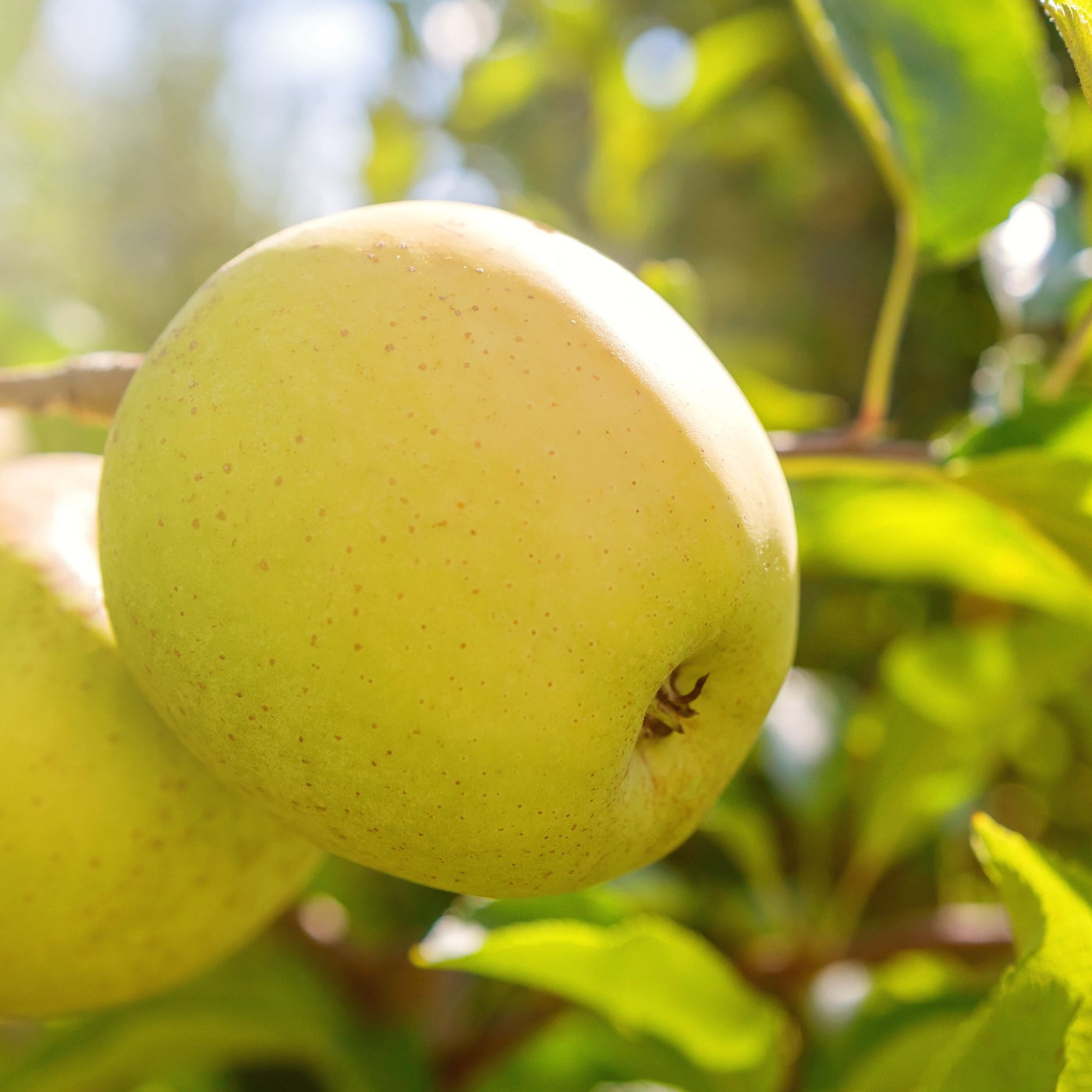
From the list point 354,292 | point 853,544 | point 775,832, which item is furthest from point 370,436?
point 775,832

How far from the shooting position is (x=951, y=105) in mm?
648

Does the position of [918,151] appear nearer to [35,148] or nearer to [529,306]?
[529,306]

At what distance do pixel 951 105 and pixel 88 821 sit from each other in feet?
2.07

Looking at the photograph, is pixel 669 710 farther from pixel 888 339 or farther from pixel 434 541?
pixel 888 339

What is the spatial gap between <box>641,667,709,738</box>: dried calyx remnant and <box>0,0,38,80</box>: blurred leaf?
48.1 inches

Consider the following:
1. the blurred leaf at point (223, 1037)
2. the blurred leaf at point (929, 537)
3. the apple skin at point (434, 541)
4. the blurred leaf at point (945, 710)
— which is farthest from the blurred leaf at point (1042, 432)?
the blurred leaf at point (223, 1037)

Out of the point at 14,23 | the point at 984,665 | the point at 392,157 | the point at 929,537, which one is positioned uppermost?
the point at 14,23

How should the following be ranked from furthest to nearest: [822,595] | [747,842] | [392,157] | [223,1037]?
[392,157] → [822,595] → [747,842] → [223,1037]

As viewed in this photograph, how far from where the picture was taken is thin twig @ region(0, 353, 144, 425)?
0.51 metres

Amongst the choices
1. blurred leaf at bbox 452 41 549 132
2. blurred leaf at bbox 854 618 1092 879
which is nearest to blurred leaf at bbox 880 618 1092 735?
blurred leaf at bbox 854 618 1092 879

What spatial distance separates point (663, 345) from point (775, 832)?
0.99 meters

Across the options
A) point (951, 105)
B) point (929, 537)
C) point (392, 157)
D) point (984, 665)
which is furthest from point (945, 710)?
point (392, 157)

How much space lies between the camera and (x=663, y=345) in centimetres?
41

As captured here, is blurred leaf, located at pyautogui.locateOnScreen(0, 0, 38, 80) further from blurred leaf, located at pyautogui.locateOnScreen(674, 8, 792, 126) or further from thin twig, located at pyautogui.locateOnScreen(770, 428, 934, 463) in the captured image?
thin twig, located at pyautogui.locateOnScreen(770, 428, 934, 463)
